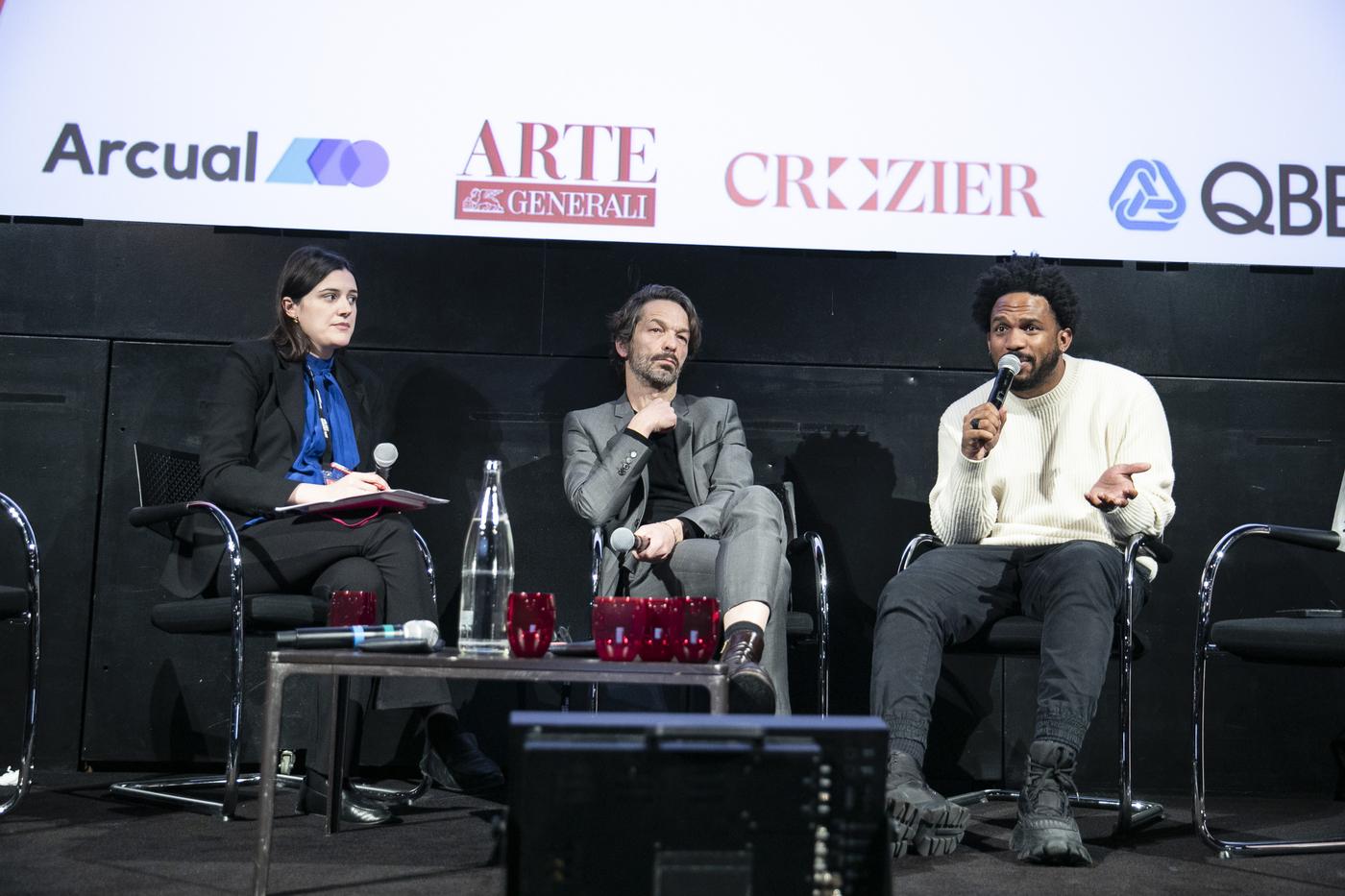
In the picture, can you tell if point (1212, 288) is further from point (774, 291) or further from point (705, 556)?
point (705, 556)

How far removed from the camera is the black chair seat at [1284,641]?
2.39 metres

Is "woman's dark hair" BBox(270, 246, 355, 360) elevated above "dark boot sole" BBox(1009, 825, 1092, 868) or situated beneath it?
elevated above

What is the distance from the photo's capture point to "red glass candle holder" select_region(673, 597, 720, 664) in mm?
1865

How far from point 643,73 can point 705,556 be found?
142 centimetres

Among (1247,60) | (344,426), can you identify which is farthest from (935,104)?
(344,426)

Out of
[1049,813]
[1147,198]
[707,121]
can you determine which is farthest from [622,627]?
[1147,198]

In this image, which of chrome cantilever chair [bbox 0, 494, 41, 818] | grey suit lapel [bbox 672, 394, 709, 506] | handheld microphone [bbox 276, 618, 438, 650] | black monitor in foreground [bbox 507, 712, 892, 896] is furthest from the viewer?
grey suit lapel [bbox 672, 394, 709, 506]

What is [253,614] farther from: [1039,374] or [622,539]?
[1039,374]

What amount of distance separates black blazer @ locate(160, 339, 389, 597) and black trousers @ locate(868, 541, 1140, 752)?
4.43 feet

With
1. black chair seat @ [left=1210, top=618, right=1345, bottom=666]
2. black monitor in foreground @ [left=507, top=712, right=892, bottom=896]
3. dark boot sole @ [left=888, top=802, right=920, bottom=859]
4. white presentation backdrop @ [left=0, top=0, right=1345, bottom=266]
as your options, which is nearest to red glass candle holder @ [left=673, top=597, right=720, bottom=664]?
dark boot sole @ [left=888, top=802, right=920, bottom=859]

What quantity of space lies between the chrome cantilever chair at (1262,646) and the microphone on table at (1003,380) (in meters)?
0.52

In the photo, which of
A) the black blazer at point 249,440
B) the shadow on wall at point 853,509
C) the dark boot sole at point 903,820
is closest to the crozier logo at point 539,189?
the black blazer at point 249,440

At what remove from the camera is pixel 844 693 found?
3373 mm

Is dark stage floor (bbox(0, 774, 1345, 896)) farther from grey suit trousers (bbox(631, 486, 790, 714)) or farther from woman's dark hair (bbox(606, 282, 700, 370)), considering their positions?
woman's dark hair (bbox(606, 282, 700, 370))
